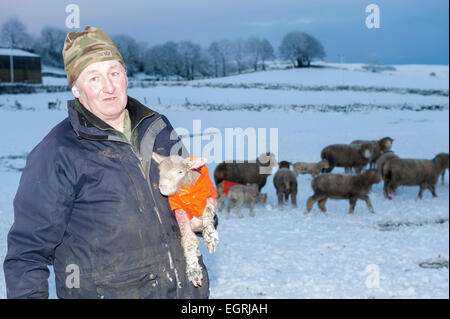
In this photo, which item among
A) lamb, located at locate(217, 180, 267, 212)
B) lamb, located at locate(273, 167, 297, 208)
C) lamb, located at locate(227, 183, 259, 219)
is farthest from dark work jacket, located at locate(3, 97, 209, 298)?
lamb, located at locate(273, 167, 297, 208)

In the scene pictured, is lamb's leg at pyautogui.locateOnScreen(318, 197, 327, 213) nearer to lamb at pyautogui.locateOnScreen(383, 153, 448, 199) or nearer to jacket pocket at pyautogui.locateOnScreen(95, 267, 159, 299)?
lamb at pyautogui.locateOnScreen(383, 153, 448, 199)

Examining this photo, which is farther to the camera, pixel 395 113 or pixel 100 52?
pixel 395 113

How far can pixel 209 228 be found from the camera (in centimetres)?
251

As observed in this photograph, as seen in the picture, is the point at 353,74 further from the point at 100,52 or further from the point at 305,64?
the point at 100,52

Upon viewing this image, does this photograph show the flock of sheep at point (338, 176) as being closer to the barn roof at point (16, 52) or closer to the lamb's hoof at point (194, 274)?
the lamb's hoof at point (194, 274)

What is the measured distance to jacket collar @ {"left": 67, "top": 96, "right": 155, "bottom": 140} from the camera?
219 cm

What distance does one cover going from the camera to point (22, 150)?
17359 mm

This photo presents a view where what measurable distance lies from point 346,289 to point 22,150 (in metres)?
14.5

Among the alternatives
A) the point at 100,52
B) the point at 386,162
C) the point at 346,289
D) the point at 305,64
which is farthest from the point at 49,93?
the point at 305,64

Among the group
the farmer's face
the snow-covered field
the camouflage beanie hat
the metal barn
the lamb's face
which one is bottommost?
the snow-covered field

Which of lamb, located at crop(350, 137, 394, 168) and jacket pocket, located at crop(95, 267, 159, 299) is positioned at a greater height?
jacket pocket, located at crop(95, 267, 159, 299)

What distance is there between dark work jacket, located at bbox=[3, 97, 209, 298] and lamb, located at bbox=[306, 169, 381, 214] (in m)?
10.2

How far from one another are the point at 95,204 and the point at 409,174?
13720 mm

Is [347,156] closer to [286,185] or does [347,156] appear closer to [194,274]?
[286,185]
